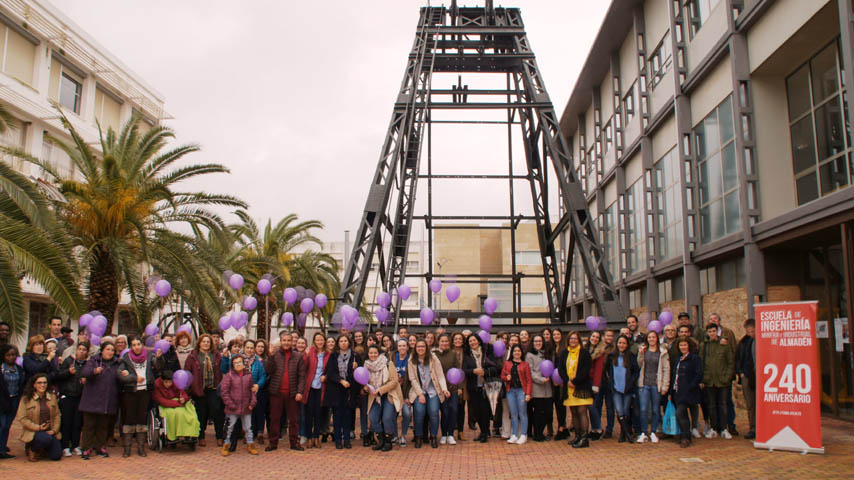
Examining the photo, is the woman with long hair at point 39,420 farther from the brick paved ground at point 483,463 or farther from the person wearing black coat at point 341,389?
the person wearing black coat at point 341,389

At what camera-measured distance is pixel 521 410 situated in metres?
10.8

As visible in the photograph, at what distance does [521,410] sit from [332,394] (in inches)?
117

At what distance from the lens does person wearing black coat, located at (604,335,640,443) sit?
1060 centimetres

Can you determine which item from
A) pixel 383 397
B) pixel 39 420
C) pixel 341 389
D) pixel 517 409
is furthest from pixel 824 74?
pixel 39 420

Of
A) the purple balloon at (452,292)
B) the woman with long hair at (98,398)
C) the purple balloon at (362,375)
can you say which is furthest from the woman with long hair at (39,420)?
the purple balloon at (452,292)

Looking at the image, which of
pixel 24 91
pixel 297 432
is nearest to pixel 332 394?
pixel 297 432

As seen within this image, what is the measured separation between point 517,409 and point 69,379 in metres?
6.80

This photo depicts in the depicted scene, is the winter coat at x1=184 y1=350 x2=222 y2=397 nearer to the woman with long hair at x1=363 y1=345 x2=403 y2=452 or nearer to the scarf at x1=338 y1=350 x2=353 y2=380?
the scarf at x1=338 y1=350 x2=353 y2=380

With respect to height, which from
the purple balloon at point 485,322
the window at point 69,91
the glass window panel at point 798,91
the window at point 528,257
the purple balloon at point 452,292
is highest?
the window at point 69,91

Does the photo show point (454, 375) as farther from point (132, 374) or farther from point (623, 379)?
point (132, 374)

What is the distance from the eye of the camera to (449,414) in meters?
11.0

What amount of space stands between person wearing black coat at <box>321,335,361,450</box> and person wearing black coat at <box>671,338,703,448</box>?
193 inches

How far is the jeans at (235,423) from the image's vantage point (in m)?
10.2

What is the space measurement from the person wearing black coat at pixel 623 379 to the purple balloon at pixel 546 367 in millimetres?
913
